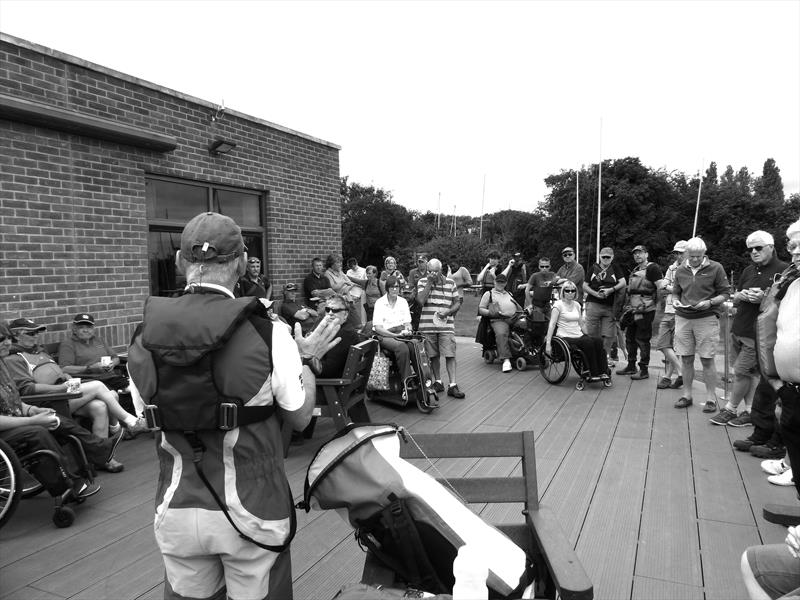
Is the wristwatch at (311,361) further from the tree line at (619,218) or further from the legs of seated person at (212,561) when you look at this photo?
the tree line at (619,218)

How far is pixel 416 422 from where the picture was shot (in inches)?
221

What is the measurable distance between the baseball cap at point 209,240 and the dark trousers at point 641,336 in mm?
6678

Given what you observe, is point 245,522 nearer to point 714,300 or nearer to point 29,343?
point 29,343

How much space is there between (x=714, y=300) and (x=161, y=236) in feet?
20.2

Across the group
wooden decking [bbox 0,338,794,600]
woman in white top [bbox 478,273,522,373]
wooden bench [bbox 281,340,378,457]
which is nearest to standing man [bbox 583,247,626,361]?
woman in white top [bbox 478,273,522,373]

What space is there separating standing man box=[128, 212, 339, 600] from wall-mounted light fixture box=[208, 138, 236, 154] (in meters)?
5.50

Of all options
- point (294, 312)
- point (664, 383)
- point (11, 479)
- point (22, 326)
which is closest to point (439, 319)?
point (294, 312)

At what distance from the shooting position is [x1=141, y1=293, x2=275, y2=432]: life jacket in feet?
4.92

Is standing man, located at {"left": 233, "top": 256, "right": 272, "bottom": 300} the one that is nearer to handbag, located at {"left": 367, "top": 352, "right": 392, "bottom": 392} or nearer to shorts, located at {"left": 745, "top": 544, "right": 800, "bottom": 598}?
handbag, located at {"left": 367, "top": 352, "right": 392, "bottom": 392}

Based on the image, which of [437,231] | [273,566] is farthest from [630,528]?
[437,231]

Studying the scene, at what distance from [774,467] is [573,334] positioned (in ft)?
9.98

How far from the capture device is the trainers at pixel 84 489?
3.50 meters

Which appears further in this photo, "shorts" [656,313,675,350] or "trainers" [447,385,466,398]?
"shorts" [656,313,675,350]

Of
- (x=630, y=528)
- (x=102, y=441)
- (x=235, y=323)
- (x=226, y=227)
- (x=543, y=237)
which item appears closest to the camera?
(x=235, y=323)
